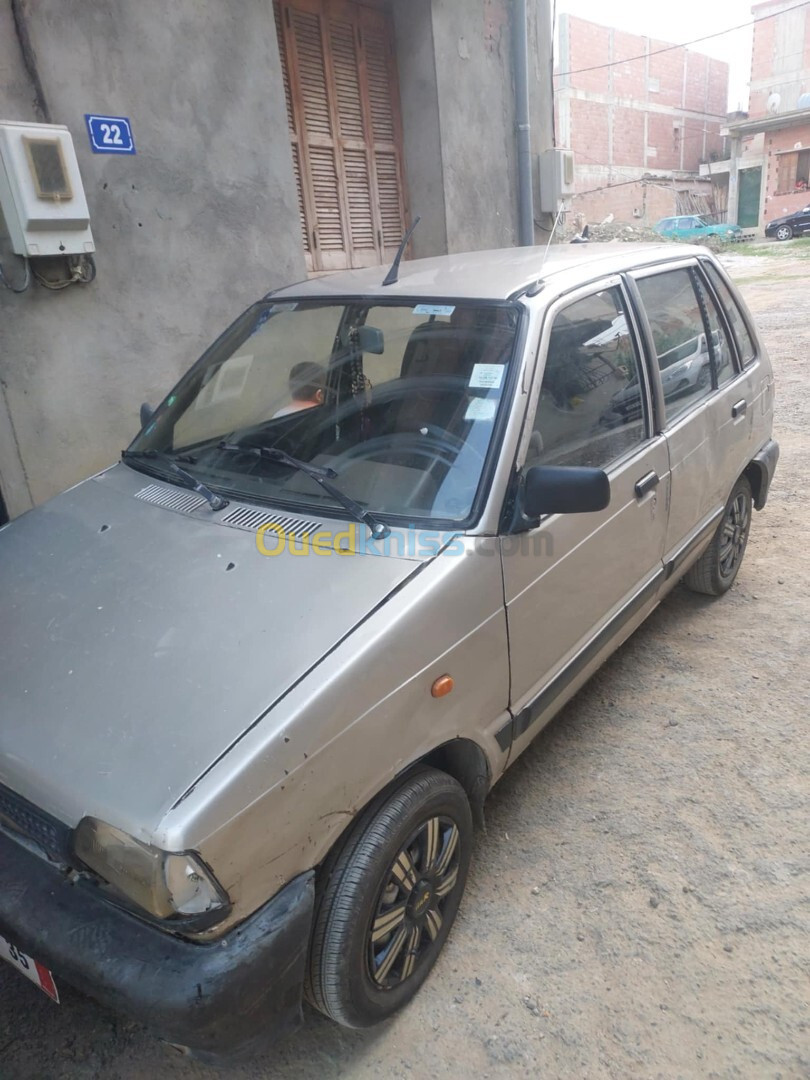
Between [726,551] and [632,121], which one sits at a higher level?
[632,121]

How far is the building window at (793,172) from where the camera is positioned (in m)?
31.3

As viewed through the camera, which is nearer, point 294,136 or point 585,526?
point 585,526

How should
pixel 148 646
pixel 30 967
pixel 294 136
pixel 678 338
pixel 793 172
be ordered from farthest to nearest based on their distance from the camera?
1. pixel 793 172
2. pixel 294 136
3. pixel 678 338
4. pixel 148 646
5. pixel 30 967

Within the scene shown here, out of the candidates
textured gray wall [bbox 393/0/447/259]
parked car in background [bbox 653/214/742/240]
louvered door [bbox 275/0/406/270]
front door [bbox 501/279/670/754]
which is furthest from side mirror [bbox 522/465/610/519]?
parked car in background [bbox 653/214/742/240]

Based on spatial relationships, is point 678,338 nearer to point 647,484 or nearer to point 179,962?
point 647,484

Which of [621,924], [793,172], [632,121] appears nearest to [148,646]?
[621,924]

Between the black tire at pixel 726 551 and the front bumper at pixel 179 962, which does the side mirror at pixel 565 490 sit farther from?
the black tire at pixel 726 551

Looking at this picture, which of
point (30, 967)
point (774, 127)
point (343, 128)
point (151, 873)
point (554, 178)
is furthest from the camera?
point (774, 127)

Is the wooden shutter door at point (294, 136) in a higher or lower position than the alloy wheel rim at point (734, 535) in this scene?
higher

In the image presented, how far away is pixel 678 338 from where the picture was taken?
3148 millimetres

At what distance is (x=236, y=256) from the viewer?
4.98 metres

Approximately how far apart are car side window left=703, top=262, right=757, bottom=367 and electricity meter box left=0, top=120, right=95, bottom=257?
327cm

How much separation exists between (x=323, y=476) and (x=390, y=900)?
3.86 feet

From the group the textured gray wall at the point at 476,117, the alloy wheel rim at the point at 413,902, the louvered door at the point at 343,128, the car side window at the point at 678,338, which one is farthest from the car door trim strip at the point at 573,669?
the textured gray wall at the point at 476,117
